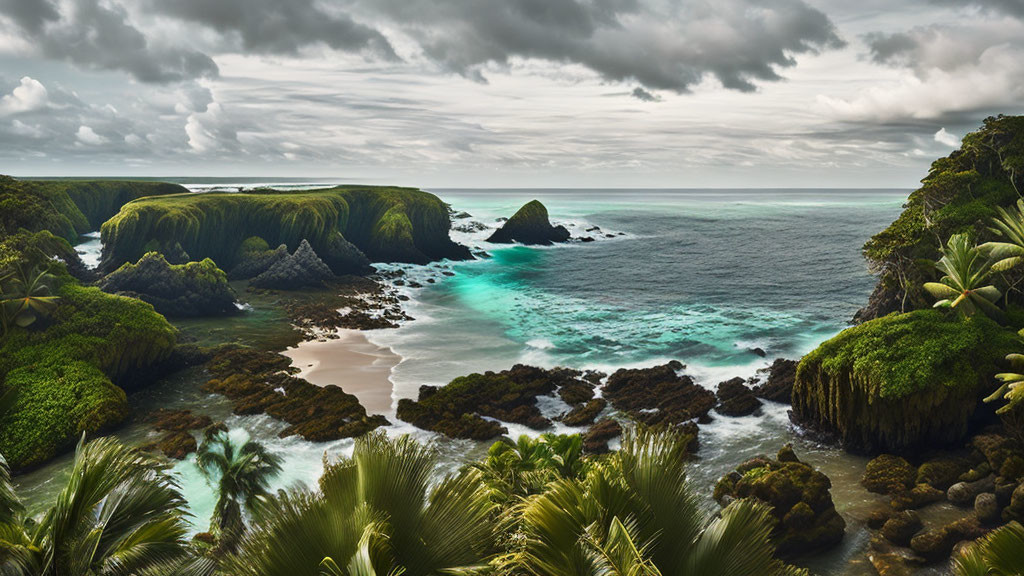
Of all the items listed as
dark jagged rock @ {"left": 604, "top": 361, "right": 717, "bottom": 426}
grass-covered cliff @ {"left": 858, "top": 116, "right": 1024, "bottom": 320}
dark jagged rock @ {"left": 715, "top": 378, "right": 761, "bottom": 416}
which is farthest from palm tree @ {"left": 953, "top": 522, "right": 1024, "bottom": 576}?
grass-covered cliff @ {"left": 858, "top": 116, "right": 1024, "bottom": 320}

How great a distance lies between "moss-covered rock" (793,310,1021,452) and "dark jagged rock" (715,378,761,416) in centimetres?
414

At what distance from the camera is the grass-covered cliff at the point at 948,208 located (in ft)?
105

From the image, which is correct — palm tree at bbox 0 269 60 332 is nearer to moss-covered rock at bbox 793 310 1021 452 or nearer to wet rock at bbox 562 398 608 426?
wet rock at bbox 562 398 608 426

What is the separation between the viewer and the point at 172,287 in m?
52.2

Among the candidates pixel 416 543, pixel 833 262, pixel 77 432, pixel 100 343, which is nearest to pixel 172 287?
pixel 100 343

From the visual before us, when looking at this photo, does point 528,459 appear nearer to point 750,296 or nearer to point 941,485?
point 941,485

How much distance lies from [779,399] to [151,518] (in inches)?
1280

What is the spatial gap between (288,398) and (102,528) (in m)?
28.1

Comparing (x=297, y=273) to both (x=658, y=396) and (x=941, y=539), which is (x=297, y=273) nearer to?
(x=658, y=396)

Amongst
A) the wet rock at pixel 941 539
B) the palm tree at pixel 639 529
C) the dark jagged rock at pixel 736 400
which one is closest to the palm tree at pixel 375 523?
the palm tree at pixel 639 529

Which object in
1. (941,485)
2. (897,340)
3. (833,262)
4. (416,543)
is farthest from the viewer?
(833,262)

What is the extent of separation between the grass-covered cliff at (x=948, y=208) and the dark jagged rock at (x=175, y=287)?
166 feet

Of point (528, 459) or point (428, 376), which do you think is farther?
point (428, 376)

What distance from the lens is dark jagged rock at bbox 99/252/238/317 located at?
51.7m
